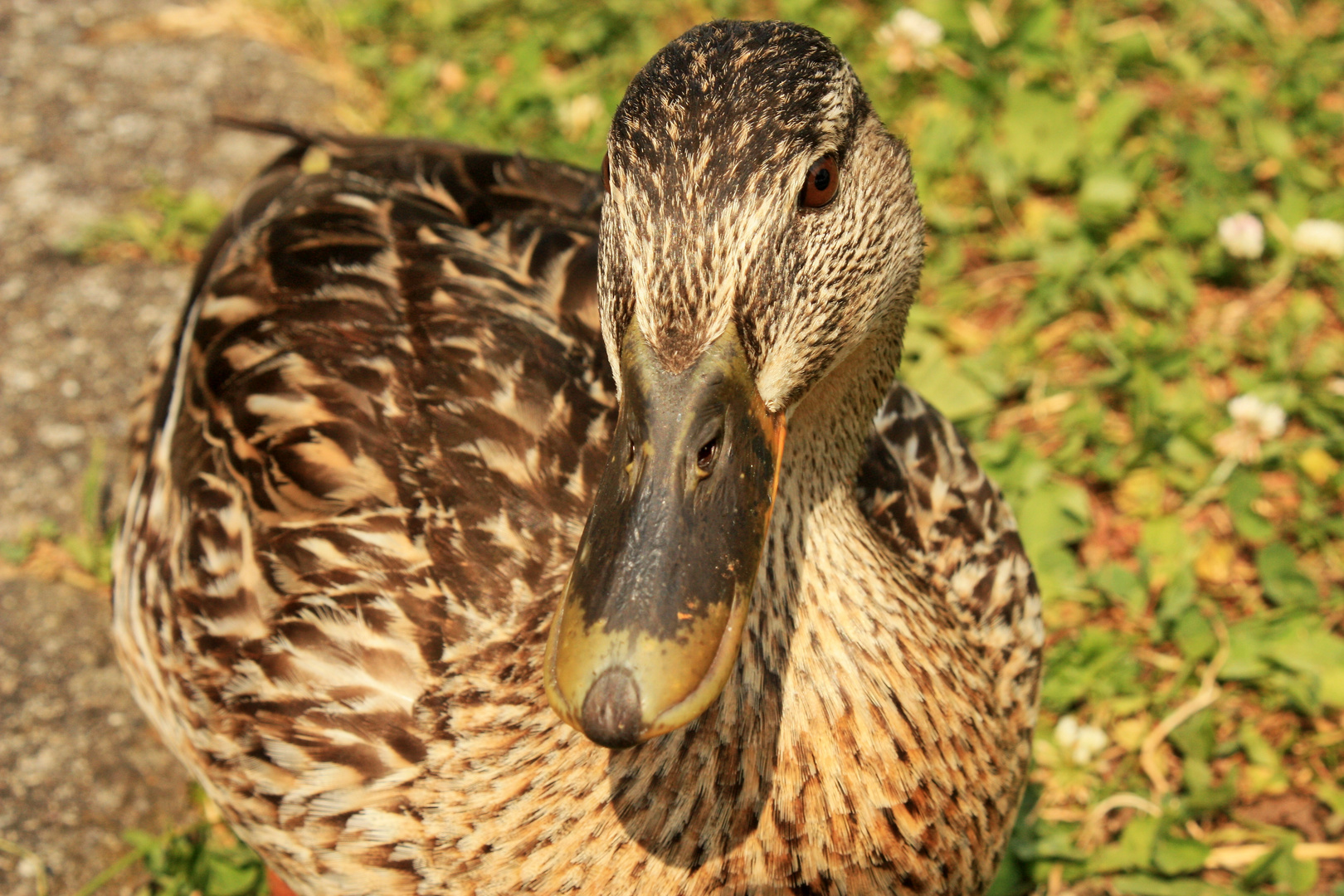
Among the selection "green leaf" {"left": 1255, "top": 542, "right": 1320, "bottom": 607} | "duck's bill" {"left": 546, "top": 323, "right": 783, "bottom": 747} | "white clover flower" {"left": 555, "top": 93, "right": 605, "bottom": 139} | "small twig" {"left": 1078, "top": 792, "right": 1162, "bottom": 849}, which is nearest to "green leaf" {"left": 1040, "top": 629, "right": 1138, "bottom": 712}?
"small twig" {"left": 1078, "top": 792, "right": 1162, "bottom": 849}

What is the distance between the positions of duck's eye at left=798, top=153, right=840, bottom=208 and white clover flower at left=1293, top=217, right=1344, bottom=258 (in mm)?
2511

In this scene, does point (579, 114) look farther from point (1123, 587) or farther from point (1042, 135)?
point (1123, 587)

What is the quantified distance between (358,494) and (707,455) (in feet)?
3.24

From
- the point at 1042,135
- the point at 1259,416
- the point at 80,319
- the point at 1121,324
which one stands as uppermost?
the point at 1042,135

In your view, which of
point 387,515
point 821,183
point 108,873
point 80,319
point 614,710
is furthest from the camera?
point 80,319

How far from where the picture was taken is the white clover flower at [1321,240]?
3.69m

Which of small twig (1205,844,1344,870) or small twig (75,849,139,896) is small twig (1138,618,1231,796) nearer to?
small twig (1205,844,1344,870)

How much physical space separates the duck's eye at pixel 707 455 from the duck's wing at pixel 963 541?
87 cm

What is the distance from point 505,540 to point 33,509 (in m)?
1.89

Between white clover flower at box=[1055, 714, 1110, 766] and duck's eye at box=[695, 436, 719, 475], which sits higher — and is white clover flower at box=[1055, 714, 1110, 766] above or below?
below

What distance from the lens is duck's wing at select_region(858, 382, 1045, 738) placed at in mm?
2451

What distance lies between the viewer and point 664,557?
5.30ft

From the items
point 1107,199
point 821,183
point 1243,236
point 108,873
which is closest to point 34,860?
point 108,873

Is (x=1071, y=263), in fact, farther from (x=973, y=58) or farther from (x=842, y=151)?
(x=842, y=151)
